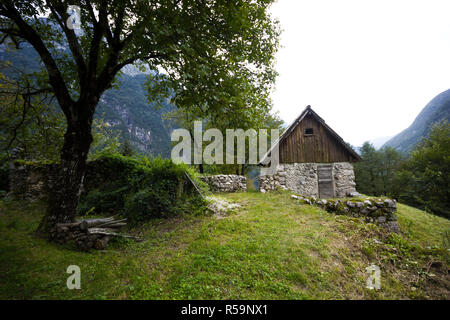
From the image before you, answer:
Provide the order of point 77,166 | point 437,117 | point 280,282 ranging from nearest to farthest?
1. point 280,282
2. point 77,166
3. point 437,117

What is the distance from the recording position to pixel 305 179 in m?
12.0

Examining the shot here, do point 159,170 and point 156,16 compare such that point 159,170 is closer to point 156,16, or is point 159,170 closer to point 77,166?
point 77,166

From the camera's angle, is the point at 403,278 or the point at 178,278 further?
the point at 403,278

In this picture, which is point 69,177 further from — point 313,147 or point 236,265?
point 313,147

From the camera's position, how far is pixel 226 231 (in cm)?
503

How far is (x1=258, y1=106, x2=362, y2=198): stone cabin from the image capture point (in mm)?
11945

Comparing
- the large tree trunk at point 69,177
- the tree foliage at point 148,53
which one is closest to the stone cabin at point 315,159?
the tree foliage at point 148,53

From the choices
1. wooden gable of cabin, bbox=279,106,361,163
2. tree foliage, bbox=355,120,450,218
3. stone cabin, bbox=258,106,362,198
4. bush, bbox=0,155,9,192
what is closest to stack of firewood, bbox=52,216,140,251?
stone cabin, bbox=258,106,362,198

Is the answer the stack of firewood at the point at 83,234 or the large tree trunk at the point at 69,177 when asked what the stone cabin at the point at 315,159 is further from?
the large tree trunk at the point at 69,177

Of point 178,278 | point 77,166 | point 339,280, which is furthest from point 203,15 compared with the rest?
point 339,280

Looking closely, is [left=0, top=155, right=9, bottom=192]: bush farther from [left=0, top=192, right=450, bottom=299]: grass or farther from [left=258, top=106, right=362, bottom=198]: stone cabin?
[left=258, top=106, right=362, bottom=198]: stone cabin

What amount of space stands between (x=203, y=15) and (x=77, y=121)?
13.9 feet

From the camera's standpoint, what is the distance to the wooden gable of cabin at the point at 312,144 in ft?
39.7

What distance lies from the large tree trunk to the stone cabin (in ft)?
32.2
